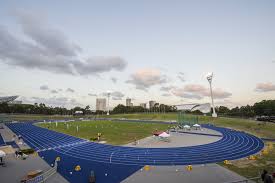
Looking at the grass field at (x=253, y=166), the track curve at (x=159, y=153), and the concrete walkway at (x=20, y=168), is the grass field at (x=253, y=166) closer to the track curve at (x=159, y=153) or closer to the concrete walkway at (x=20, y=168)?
the track curve at (x=159, y=153)

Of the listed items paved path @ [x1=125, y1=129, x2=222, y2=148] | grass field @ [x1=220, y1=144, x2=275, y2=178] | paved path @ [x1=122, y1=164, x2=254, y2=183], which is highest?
paved path @ [x1=125, y1=129, x2=222, y2=148]

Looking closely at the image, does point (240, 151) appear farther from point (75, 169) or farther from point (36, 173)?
point (36, 173)

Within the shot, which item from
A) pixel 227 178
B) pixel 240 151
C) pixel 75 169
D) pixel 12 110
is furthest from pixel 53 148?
pixel 12 110

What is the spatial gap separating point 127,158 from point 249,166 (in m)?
12.9

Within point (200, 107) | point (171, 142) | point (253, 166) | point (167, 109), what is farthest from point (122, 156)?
point (167, 109)

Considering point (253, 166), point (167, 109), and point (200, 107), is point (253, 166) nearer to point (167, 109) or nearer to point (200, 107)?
point (200, 107)

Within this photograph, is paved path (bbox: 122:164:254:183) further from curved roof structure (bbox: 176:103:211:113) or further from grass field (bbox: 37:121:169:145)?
curved roof structure (bbox: 176:103:211:113)

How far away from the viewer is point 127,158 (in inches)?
950

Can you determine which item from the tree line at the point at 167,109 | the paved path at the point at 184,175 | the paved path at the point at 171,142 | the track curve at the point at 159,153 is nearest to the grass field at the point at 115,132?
the paved path at the point at 171,142

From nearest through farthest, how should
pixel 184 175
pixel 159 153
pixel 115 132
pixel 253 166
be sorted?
pixel 184 175 < pixel 253 166 < pixel 159 153 < pixel 115 132

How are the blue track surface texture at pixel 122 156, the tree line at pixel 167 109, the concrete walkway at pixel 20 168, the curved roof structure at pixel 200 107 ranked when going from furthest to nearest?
the curved roof structure at pixel 200 107 → the tree line at pixel 167 109 → the blue track surface texture at pixel 122 156 → the concrete walkway at pixel 20 168

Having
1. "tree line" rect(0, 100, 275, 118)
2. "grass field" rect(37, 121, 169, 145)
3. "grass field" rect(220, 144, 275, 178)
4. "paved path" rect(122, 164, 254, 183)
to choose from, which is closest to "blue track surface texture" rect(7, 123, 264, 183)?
"paved path" rect(122, 164, 254, 183)

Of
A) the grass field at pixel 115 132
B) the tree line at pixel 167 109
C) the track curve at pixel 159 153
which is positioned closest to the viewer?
the track curve at pixel 159 153

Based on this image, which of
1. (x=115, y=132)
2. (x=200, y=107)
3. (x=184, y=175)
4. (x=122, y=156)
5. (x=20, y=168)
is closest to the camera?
(x=184, y=175)
